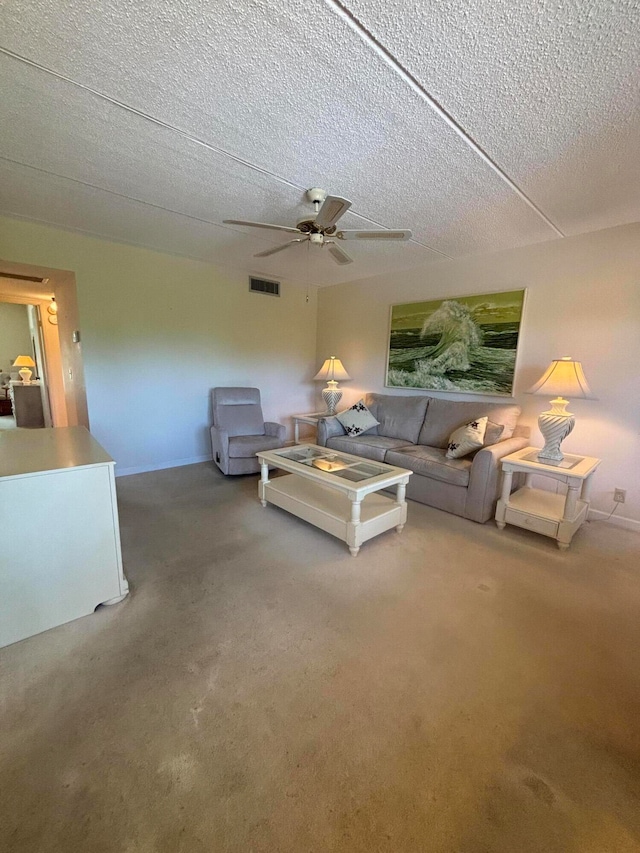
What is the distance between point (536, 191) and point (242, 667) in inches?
125

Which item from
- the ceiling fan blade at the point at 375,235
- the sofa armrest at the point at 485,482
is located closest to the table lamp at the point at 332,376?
the sofa armrest at the point at 485,482

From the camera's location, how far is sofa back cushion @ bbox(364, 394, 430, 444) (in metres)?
3.80

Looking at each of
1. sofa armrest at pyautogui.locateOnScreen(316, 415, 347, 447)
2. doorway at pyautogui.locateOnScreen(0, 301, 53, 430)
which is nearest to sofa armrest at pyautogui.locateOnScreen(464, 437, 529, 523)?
sofa armrest at pyautogui.locateOnScreen(316, 415, 347, 447)

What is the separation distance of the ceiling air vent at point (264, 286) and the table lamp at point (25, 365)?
4.75m

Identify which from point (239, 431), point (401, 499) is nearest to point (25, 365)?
point (239, 431)

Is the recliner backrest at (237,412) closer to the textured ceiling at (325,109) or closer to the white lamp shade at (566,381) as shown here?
the textured ceiling at (325,109)

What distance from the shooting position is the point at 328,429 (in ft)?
13.2

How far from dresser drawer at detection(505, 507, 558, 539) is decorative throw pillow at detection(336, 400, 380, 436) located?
1.75 meters

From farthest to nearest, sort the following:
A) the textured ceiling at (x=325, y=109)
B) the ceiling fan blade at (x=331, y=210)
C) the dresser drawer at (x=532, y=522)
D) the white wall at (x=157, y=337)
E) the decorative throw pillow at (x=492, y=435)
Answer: the white wall at (x=157, y=337) → the decorative throw pillow at (x=492, y=435) → the dresser drawer at (x=532, y=522) → the ceiling fan blade at (x=331, y=210) → the textured ceiling at (x=325, y=109)

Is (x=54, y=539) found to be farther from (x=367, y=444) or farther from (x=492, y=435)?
(x=492, y=435)

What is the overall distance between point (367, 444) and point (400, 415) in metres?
0.62

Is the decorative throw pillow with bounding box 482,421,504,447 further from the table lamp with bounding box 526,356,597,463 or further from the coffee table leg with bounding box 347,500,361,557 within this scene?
the coffee table leg with bounding box 347,500,361,557

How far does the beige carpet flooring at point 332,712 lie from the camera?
97 centimetres

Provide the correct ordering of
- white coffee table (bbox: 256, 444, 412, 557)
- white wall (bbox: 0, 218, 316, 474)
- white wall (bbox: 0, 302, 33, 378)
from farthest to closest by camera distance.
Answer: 1. white wall (bbox: 0, 302, 33, 378)
2. white wall (bbox: 0, 218, 316, 474)
3. white coffee table (bbox: 256, 444, 412, 557)
